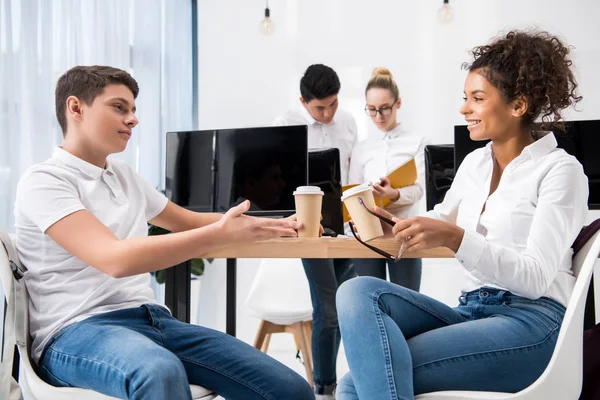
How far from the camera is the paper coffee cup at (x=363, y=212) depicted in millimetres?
1360

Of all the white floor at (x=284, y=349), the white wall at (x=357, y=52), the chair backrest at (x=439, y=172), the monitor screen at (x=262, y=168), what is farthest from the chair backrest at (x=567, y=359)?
the white wall at (x=357, y=52)

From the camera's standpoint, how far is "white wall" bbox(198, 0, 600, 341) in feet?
16.6

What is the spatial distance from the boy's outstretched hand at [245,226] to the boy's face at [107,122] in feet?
1.45

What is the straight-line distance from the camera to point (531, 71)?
59.5 inches

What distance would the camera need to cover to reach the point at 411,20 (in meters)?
5.21

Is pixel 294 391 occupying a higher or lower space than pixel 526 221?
lower

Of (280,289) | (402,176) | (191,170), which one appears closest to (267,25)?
(280,289)

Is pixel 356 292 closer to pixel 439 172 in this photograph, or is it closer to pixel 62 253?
pixel 62 253

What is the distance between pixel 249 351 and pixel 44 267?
528 millimetres

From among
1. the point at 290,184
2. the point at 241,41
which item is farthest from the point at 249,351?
the point at 241,41

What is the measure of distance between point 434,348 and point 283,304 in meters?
2.27

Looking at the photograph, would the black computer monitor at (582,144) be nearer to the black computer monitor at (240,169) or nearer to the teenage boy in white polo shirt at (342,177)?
the black computer monitor at (240,169)

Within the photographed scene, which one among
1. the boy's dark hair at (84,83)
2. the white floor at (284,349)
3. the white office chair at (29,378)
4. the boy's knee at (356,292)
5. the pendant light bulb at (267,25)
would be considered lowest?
the white floor at (284,349)

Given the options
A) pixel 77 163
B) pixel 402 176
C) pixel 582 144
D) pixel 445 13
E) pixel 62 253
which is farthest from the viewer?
pixel 445 13
